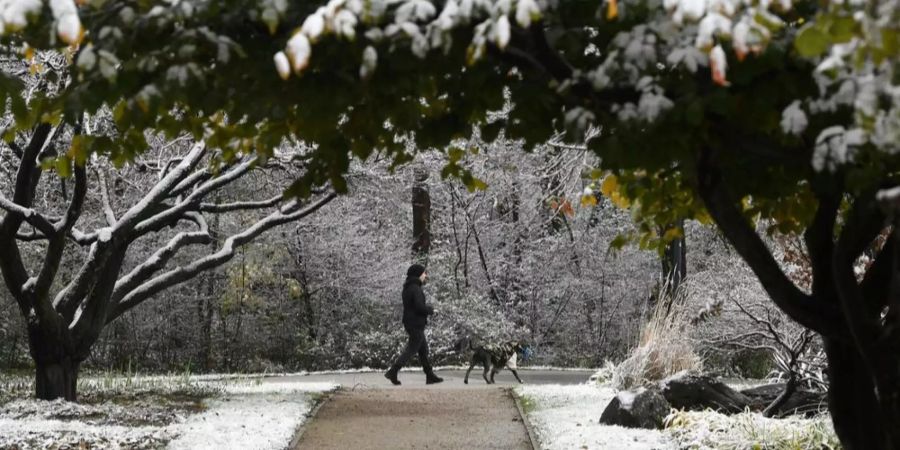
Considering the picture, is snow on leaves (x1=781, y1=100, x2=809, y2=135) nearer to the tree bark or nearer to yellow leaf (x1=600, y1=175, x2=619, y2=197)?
yellow leaf (x1=600, y1=175, x2=619, y2=197)

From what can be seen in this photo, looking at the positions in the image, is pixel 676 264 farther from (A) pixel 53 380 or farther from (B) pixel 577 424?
(A) pixel 53 380

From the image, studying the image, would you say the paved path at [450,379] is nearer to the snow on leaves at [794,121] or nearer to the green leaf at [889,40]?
the snow on leaves at [794,121]

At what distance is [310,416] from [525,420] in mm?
2240

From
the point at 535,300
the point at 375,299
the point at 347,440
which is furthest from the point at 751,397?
the point at 535,300

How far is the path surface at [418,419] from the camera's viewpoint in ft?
29.8

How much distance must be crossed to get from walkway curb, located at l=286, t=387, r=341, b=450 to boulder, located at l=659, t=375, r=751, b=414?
346cm

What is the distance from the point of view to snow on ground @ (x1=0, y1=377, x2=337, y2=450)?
Answer: 8.38 m

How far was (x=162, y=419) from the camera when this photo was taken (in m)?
9.99

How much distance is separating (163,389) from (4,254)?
332 cm

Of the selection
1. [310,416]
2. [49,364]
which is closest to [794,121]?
[310,416]

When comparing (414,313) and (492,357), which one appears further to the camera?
(492,357)

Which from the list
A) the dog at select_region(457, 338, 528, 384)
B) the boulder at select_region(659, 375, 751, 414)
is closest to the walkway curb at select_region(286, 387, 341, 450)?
the dog at select_region(457, 338, 528, 384)

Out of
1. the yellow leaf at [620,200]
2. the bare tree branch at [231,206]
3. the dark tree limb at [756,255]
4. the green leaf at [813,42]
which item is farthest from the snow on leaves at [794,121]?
the bare tree branch at [231,206]

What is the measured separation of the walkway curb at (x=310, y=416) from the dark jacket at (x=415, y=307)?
140 cm
